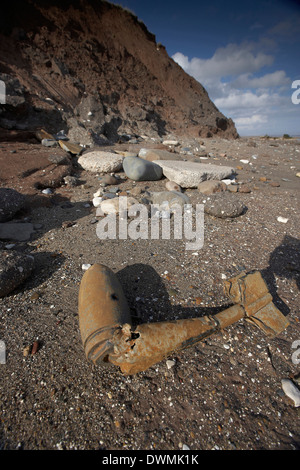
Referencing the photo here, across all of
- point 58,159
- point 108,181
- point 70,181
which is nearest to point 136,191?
point 108,181

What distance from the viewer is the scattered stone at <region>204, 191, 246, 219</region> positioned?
11.2ft

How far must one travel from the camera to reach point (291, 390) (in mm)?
1409

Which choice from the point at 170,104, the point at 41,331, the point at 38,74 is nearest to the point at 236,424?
the point at 41,331

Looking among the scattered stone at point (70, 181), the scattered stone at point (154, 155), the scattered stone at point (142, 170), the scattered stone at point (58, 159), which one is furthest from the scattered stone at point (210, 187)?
the scattered stone at point (58, 159)

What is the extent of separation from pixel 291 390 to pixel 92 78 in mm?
13491

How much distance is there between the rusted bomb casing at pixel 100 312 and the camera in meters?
1.31

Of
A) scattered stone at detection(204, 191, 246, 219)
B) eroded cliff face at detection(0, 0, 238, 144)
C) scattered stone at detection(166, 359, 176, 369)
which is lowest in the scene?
scattered stone at detection(166, 359, 176, 369)

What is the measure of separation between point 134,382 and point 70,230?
2190mm

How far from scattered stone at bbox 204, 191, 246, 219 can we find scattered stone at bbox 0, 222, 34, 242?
265 centimetres

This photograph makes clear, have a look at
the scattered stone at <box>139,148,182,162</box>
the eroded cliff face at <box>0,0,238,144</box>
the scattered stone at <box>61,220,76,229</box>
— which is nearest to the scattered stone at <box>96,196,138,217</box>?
the scattered stone at <box>61,220,76,229</box>

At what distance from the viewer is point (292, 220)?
11.7 feet

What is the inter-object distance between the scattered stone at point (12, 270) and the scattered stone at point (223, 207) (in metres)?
2.60

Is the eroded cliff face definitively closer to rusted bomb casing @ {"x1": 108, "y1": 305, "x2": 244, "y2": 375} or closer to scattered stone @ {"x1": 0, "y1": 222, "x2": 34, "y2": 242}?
scattered stone @ {"x1": 0, "y1": 222, "x2": 34, "y2": 242}
